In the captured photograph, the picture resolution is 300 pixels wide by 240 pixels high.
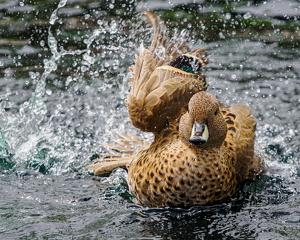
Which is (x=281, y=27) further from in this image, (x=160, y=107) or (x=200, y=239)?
(x=200, y=239)

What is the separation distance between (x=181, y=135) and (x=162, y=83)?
63cm

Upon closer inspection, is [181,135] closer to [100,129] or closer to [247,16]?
[100,129]

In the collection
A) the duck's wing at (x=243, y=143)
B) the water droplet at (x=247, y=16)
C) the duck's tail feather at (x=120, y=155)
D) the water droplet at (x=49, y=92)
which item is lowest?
the duck's tail feather at (x=120, y=155)

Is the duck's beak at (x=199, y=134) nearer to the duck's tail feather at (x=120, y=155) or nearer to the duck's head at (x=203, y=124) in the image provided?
the duck's head at (x=203, y=124)

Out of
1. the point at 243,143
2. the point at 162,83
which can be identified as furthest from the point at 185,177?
the point at 162,83

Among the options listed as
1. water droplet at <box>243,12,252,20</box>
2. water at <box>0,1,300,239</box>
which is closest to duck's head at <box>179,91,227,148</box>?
water at <box>0,1,300,239</box>

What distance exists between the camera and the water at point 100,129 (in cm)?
357

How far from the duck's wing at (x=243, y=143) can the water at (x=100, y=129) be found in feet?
0.52

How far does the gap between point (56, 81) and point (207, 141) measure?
13.3 feet

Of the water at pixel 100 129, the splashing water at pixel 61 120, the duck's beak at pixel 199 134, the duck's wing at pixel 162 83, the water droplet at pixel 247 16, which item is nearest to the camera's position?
the duck's beak at pixel 199 134

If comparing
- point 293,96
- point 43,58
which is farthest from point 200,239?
point 43,58

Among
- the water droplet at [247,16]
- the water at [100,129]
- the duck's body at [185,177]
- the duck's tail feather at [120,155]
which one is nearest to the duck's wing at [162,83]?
the duck's body at [185,177]

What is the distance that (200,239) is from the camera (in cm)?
332

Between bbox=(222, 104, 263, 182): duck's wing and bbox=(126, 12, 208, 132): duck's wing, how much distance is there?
51 centimetres
